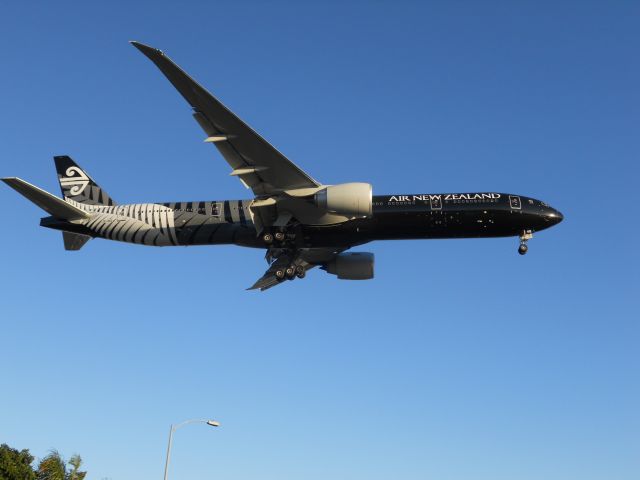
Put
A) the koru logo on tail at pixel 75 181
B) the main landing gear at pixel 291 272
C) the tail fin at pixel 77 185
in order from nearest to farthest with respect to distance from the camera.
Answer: the main landing gear at pixel 291 272 → the tail fin at pixel 77 185 → the koru logo on tail at pixel 75 181

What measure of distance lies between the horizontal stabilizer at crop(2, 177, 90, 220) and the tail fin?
12.7ft

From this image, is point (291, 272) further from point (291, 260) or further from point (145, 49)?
point (145, 49)

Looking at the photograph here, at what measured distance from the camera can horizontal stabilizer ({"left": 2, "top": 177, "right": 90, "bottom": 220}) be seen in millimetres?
42656

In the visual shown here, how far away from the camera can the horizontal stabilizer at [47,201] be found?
1679 inches

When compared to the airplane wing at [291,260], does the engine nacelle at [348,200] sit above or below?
above

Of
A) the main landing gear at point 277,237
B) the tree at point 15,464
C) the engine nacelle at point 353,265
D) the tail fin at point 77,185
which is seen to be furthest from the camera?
the tree at point 15,464

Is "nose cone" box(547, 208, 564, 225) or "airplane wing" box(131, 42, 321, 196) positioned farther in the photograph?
"nose cone" box(547, 208, 564, 225)

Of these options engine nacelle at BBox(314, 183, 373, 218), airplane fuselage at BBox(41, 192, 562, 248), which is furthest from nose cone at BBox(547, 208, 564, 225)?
engine nacelle at BBox(314, 183, 373, 218)

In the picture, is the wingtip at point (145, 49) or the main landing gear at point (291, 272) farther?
the main landing gear at point (291, 272)

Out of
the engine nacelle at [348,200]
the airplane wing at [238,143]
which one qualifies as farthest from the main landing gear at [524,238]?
the airplane wing at [238,143]

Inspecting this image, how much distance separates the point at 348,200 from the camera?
1672 inches

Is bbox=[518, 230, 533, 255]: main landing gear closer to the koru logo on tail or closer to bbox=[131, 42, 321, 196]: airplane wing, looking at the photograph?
bbox=[131, 42, 321, 196]: airplane wing

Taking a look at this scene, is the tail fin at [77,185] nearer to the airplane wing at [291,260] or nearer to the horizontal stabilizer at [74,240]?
the horizontal stabilizer at [74,240]

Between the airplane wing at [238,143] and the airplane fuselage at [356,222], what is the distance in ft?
10.8
